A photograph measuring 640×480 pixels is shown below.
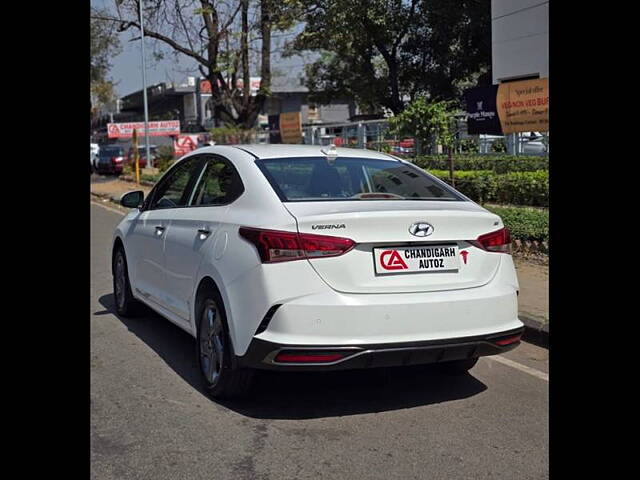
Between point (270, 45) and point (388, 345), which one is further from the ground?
point (270, 45)

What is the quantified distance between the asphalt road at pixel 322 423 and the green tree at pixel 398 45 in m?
28.0

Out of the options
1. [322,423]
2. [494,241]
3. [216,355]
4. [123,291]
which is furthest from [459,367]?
[123,291]

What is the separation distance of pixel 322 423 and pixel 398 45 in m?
33.6

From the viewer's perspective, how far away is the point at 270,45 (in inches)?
1255

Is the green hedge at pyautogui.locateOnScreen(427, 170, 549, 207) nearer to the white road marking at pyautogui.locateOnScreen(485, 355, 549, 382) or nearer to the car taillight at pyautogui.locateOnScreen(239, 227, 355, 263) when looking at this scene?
the white road marking at pyautogui.locateOnScreen(485, 355, 549, 382)

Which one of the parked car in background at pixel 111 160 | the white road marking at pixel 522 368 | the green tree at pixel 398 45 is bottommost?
the white road marking at pixel 522 368

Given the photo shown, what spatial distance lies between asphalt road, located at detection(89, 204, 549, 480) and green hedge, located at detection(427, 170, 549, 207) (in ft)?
27.0

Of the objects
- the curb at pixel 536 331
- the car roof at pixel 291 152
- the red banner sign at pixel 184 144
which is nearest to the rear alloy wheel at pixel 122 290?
the car roof at pixel 291 152

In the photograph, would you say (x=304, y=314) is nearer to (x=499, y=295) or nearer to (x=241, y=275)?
(x=241, y=275)

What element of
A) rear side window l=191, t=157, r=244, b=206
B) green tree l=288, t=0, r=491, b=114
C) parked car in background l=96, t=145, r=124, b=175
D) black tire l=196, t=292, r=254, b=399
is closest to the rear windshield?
rear side window l=191, t=157, r=244, b=206

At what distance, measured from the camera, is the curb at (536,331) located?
6.43m

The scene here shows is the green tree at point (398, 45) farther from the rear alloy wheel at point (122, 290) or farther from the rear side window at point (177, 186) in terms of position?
the rear side window at point (177, 186)
